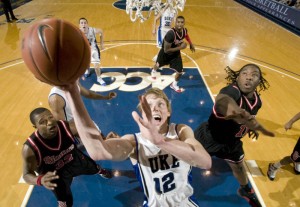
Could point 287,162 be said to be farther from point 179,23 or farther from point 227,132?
point 179,23

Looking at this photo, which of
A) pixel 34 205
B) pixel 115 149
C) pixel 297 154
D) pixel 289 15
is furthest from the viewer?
pixel 289 15

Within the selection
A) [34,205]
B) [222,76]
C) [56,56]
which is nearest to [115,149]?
[56,56]

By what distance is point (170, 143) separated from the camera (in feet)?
5.07

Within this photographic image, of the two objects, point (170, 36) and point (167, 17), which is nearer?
point (170, 36)

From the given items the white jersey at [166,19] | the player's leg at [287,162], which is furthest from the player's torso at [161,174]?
the white jersey at [166,19]

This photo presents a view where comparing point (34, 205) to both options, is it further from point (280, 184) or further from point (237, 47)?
point (237, 47)

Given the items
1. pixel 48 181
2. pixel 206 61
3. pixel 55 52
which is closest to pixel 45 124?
pixel 48 181

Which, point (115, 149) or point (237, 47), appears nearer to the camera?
point (115, 149)

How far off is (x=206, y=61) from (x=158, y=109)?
6.65m

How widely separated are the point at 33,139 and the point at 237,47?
859 cm

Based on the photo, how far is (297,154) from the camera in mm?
3551

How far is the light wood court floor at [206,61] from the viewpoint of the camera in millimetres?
3950

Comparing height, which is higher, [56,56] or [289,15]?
[56,56]

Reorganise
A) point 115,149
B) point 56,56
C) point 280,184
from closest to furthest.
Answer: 1. point 56,56
2. point 115,149
3. point 280,184
